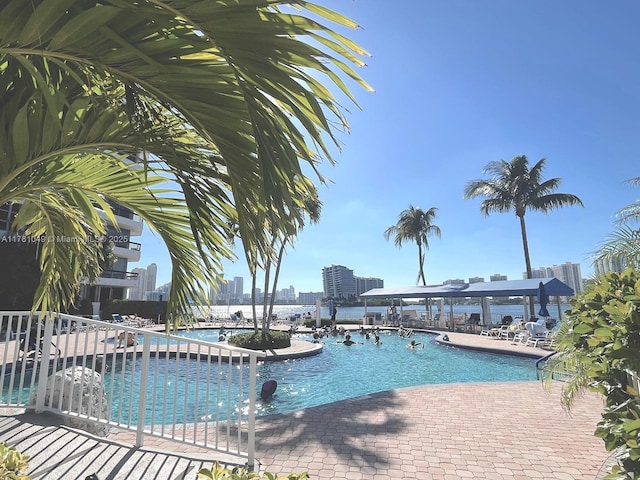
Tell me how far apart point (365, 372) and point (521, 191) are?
18961mm

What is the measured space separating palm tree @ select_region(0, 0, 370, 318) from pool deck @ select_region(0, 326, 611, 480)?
2.46m

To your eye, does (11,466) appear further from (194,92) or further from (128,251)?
(128,251)

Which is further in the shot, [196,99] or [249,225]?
[249,225]

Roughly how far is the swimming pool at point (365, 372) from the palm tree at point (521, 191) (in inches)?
512

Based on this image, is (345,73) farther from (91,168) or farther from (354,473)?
(354,473)

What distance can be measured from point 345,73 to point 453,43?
7.34 meters

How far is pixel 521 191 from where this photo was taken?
23500mm

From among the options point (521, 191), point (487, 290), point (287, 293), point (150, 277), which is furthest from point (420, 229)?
point (287, 293)

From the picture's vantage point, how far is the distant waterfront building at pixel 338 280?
255 feet

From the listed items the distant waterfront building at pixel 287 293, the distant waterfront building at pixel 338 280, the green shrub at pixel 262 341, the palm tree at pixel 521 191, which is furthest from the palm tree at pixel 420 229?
the distant waterfront building at pixel 287 293

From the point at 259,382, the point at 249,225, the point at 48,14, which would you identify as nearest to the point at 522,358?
the point at 259,382

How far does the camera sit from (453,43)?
731 cm

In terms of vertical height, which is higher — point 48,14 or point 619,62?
point 619,62

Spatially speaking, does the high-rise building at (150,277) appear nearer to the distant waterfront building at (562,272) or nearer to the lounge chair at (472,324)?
the lounge chair at (472,324)
